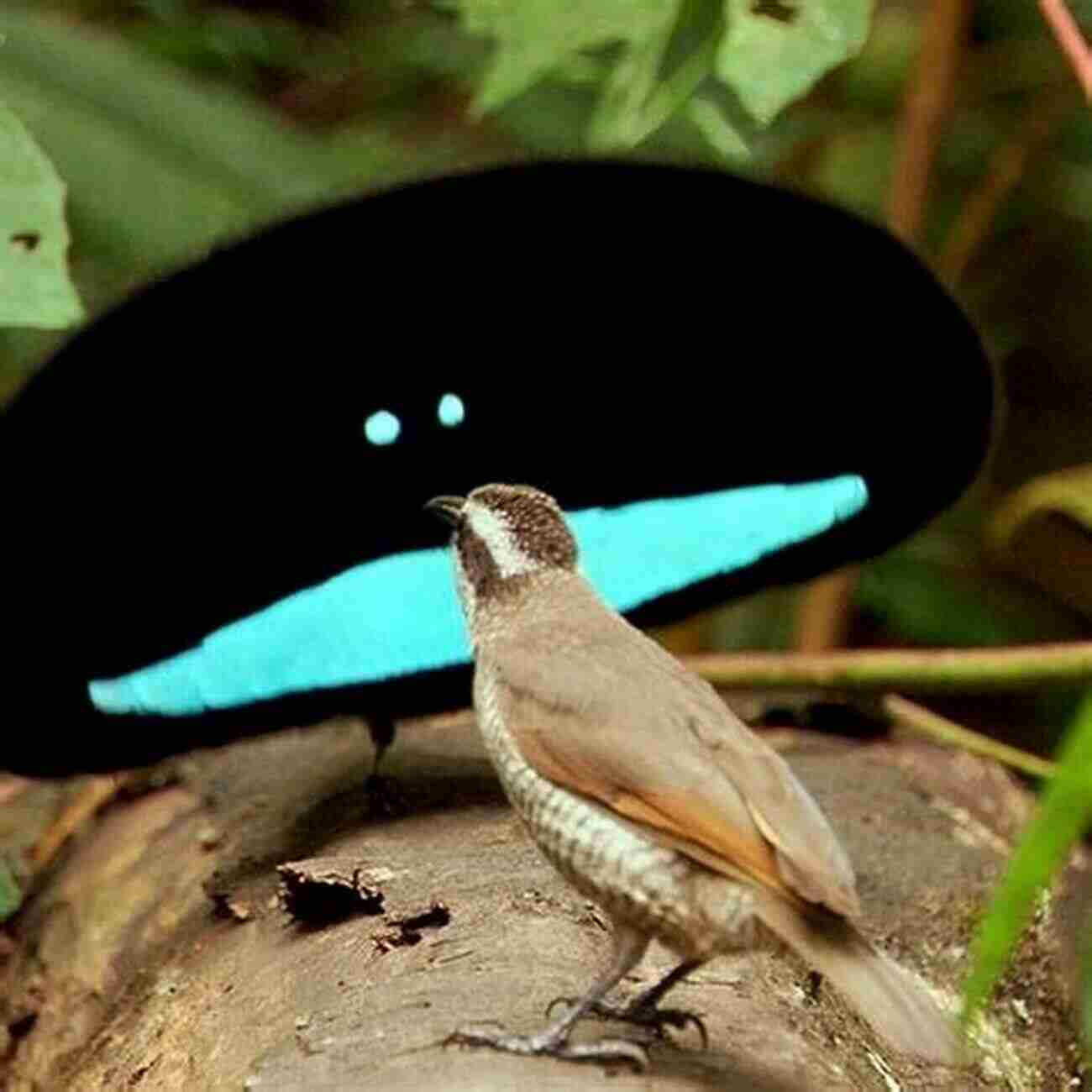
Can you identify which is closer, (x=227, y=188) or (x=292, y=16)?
(x=227, y=188)

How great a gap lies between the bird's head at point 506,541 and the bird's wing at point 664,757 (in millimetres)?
76

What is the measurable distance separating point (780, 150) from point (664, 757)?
1.77 meters

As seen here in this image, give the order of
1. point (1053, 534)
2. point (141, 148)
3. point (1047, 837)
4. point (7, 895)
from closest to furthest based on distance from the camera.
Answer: point (1047, 837)
point (7, 895)
point (1053, 534)
point (141, 148)

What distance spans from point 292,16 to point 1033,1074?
2435 mm

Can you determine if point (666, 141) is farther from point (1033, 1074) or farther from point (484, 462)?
point (1033, 1074)

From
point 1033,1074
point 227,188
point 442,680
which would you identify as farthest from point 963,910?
point 227,188

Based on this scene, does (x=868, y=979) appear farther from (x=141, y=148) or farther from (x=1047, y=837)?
(x=141, y=148)

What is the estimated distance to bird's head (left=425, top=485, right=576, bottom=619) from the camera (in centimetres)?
143

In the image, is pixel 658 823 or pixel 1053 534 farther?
pixel 1053 534

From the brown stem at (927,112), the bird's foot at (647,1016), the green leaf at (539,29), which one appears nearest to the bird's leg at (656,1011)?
the bird's foot at (647,1016)

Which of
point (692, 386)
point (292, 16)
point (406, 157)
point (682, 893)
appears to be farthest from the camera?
point (292, 16)

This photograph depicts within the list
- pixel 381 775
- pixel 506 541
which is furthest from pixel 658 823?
pixel 381 775

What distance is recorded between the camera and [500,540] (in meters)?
1.44

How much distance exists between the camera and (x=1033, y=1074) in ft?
5.18
